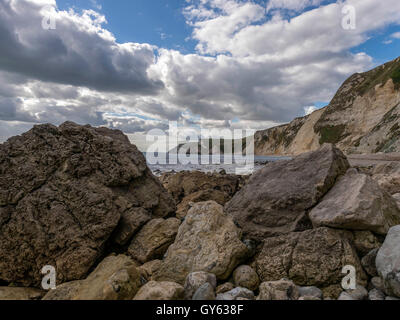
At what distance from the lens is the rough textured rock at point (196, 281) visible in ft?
13.4

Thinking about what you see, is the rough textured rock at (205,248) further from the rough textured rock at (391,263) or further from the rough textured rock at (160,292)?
the rough textured rock at (391,263)

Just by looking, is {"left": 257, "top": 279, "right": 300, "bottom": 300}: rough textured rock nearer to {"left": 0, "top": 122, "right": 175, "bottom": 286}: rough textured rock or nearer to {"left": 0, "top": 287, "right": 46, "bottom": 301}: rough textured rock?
{"left": 0, "top": 122, "right": 175, "bottom": 286}: rough textured rock

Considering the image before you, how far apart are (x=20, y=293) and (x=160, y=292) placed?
3.35 meters

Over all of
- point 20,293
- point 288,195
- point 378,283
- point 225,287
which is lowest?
point 20,293

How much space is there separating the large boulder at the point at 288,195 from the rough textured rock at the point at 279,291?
5.75 feet

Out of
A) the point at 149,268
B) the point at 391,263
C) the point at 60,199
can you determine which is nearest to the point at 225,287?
the point at 149,268

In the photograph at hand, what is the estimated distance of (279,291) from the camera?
3.84m

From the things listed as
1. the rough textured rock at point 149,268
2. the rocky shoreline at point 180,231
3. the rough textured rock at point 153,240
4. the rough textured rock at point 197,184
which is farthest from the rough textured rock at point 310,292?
the rough textured rock at point 197,184

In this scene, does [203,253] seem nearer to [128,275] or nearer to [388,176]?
[128,275]

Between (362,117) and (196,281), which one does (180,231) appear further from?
(362,117)

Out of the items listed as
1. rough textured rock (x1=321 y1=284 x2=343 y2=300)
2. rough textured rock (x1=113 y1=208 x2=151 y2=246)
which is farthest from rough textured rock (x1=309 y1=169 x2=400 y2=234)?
rough textured rock (x1=113 y1=208 x2=151 y2=246)

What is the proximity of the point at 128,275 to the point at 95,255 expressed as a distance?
5.72 ft
